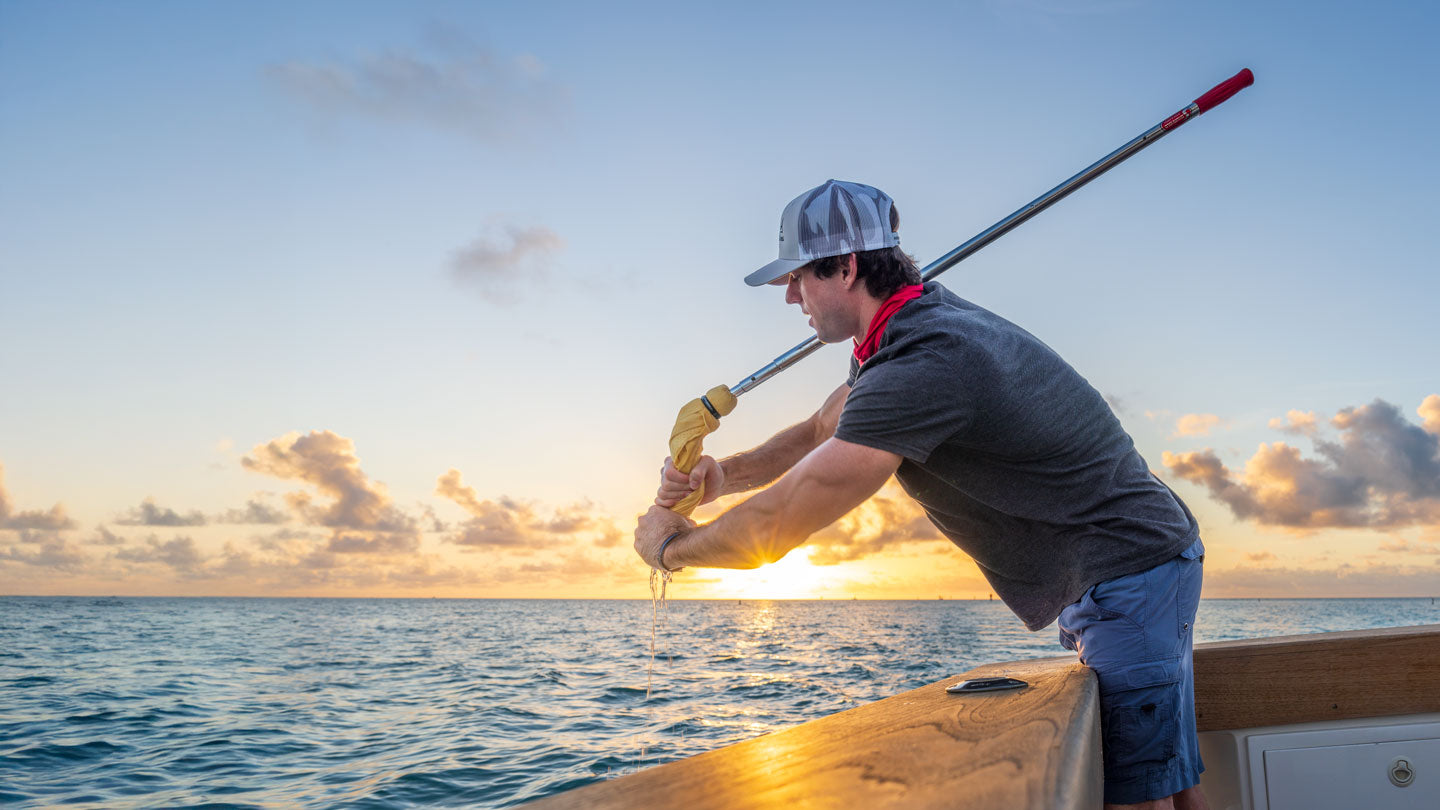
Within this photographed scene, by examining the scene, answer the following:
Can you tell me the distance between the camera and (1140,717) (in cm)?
194

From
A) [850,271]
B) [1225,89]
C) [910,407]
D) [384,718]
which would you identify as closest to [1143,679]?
[910,407]

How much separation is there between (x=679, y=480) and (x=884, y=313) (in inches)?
37.8

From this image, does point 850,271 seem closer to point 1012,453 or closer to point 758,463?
point 1012,453

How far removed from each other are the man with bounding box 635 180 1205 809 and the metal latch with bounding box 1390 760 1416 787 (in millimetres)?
910

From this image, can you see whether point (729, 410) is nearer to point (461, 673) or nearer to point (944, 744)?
point (944, 744)

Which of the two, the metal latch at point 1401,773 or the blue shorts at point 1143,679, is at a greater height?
the blue shorts at point 1143,679

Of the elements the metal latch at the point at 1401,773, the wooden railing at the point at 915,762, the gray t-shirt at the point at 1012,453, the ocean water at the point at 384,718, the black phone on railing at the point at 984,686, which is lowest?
the ocean water at the point at 384,718

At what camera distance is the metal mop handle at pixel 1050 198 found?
Result: 9.47 feet

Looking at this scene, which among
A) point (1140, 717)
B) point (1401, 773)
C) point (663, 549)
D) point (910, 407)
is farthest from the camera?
point (1401, 773)

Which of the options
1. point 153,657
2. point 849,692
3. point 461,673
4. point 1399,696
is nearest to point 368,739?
point 849,692

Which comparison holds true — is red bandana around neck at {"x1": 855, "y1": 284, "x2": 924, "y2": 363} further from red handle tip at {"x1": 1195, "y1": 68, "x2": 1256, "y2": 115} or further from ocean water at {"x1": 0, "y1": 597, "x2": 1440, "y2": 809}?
ocean water at {"x1": 0, "y1": 597, "x2": 1440, "y2": 809}

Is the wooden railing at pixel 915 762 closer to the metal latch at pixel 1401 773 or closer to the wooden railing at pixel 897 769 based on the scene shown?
the wooden railing at pixel 897 769

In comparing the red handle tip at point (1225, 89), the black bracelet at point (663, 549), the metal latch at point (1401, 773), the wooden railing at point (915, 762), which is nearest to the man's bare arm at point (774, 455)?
the black bracelet at point (663, 549)

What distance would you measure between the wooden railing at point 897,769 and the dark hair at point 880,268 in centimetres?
102
